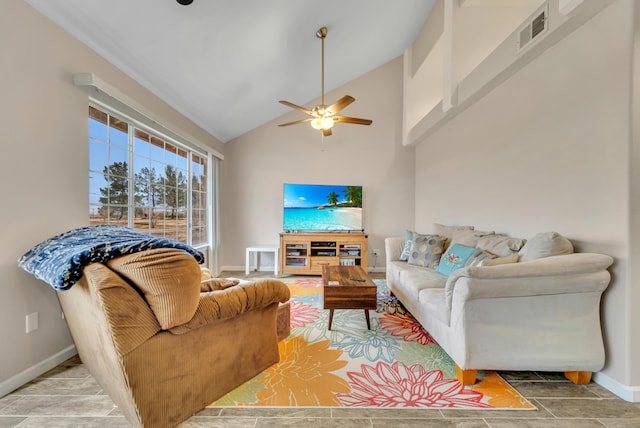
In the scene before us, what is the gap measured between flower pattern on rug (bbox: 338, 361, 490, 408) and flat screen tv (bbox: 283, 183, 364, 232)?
3.04 meters

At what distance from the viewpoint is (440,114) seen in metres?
3.63

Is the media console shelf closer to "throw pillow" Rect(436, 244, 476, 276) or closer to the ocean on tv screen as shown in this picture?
the ocean on tv screen

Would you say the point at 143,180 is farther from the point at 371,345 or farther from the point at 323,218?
the point at 371,345

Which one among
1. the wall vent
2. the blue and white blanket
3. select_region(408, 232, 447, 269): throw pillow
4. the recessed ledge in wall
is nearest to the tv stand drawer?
select_region(408, 232, 447, 269): throw pillow

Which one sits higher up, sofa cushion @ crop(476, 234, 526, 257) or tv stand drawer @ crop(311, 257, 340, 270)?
sofa cushion @ crop(476, 234, 526, 257)

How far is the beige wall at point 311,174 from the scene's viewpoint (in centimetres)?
505

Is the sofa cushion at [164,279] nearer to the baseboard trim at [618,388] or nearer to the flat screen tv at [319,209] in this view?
the baseboard trim at [618,388]

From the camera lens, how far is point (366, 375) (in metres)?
1.84

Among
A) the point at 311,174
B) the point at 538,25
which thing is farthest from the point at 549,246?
the point at 311,174

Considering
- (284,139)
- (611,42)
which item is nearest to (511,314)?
(611,42)

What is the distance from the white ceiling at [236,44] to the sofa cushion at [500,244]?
115 inches

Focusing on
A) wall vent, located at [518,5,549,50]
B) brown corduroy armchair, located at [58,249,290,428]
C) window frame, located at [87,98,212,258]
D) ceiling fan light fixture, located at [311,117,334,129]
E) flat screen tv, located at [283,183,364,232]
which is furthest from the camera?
flat screen tv, located at [283,183,364,232]

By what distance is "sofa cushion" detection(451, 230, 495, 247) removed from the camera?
271 centimetres

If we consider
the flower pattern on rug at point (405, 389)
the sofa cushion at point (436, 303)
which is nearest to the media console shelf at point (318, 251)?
the sofa cushion at point (436, 303)
